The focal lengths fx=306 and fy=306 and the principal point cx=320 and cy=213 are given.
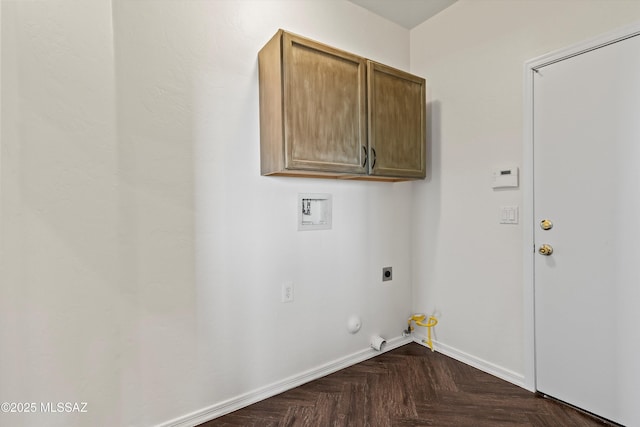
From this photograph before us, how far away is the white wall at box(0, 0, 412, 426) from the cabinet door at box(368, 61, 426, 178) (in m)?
0.45

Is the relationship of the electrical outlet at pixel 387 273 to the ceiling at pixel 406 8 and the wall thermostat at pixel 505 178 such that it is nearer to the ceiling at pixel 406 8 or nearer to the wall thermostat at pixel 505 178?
the wall thermostat at pixel 505 178

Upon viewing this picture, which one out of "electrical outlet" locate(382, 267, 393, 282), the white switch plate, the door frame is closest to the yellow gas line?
"electrical outlet" locate(382, 267, 393, 282)

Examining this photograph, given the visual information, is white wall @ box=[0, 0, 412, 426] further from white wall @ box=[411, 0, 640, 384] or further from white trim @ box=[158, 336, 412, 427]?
white wall @ box=[411, 0, 640, 384]

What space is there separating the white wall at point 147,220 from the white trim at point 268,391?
0.04 metres

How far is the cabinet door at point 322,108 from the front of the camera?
68.7 inches

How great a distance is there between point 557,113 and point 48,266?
9.30 feet

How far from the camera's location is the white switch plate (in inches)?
81.8

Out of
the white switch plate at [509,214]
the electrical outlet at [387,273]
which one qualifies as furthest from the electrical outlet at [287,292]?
the white switch plate at [509,214]

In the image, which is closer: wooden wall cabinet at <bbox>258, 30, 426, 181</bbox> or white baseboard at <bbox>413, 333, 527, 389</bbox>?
wooden wall cabinet at <bbox>258, 30, 426, 181</bbox>

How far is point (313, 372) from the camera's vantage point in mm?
2162

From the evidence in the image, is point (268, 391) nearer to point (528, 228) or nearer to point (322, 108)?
point (322, 108)

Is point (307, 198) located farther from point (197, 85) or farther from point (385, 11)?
point (385, 11)

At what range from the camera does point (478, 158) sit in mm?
2287

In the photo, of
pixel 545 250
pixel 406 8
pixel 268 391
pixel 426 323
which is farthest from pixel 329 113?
pixel 426 323
